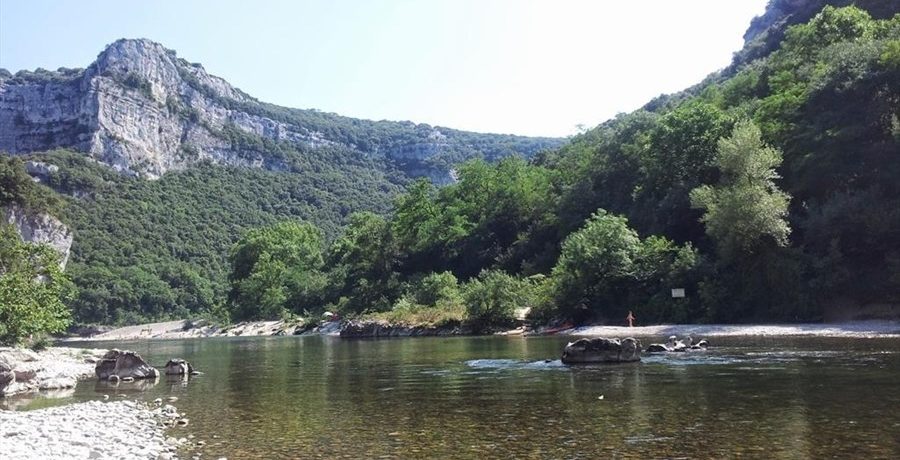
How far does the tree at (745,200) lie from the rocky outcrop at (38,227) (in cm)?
6974

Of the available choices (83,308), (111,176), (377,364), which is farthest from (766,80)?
(111,176)

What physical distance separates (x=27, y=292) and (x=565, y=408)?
110 ft

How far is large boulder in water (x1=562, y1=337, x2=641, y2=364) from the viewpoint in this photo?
90.4 feet

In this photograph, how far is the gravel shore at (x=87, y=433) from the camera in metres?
13.0

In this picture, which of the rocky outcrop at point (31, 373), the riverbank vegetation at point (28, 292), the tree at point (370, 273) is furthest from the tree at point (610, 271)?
the rocky outcrop at point (31, 373)

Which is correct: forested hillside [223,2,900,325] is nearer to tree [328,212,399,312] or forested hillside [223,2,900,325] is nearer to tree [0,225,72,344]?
tree [328,212,399,312]

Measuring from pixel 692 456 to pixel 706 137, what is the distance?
189 ft

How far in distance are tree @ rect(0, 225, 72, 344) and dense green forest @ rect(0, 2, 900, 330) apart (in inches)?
190

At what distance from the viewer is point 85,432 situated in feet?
50.5

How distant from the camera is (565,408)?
651 inches

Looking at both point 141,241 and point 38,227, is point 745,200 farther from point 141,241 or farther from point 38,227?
point 141,241

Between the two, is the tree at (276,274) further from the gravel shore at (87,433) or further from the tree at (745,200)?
the gravel shore at (87,433)

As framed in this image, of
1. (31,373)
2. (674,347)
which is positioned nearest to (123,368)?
(31,373)

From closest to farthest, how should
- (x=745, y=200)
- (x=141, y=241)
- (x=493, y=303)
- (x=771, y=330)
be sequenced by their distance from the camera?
(x=771, y=330), (x=745, y=200), (x=493, y=303), (x=141, y=241)
